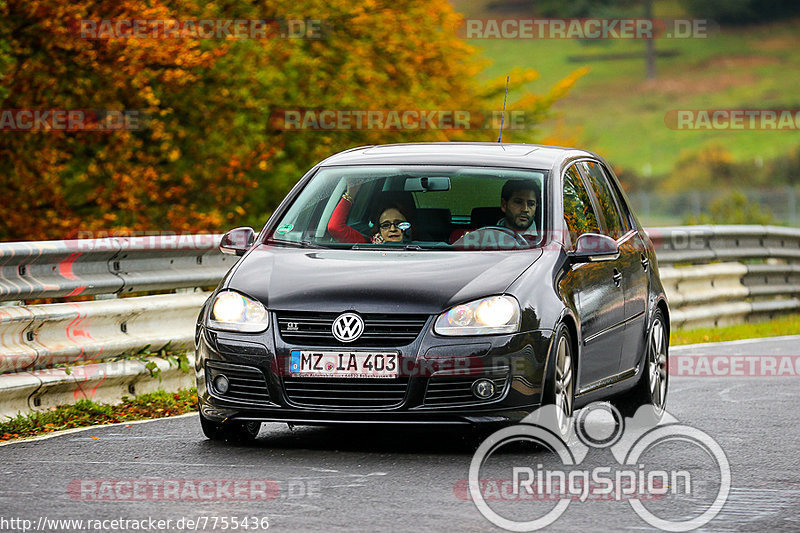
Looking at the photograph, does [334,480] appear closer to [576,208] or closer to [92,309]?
[576,208]

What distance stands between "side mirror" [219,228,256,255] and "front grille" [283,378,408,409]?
53.5 inches

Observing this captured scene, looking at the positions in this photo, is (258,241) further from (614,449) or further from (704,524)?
(704,524)

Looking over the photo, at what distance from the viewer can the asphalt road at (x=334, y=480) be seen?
6355 mm

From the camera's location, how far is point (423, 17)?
30891mm

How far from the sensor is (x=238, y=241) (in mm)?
8984

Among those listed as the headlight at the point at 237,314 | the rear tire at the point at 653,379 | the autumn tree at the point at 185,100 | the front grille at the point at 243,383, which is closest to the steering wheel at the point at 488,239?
the headlight at the point at 237,314

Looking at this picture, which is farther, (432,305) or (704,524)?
(432,305)

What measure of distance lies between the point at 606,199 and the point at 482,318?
244 centimetres

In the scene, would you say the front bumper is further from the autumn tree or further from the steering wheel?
the autumn tree

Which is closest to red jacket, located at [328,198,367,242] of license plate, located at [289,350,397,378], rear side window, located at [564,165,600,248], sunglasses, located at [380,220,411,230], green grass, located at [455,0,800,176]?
sunglasses, located at [380,220,411,230]

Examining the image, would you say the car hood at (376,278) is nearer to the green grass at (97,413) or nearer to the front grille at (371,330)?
the front grille at (371,330)

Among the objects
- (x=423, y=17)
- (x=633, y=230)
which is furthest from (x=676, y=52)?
(x=633, y=230)

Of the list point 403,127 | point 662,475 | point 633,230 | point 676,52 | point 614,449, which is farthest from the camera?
point 676,52

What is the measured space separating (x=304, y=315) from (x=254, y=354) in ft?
1.06
